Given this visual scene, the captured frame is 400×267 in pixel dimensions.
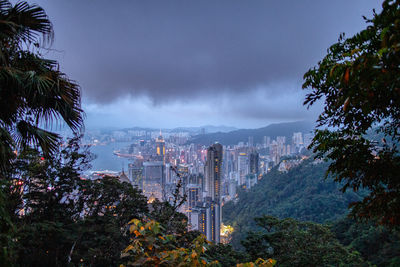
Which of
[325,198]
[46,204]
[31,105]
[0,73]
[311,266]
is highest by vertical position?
[0,73]

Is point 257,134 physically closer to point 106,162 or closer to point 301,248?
point 106,162

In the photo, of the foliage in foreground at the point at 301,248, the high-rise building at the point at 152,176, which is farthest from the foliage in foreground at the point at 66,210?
the high-rise building at the point at 152,176

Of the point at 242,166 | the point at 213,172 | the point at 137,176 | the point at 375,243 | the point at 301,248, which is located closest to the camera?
the point at 301,248

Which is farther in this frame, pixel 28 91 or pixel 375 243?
pixel 375 243

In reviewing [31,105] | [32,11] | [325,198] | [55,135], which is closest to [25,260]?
[55,135]

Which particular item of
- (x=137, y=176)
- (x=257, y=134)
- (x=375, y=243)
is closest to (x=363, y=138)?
(x=375, y=243)

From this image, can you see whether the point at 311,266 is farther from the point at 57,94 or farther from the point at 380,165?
the point at 57,94

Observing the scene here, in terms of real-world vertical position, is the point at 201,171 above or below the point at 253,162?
below
